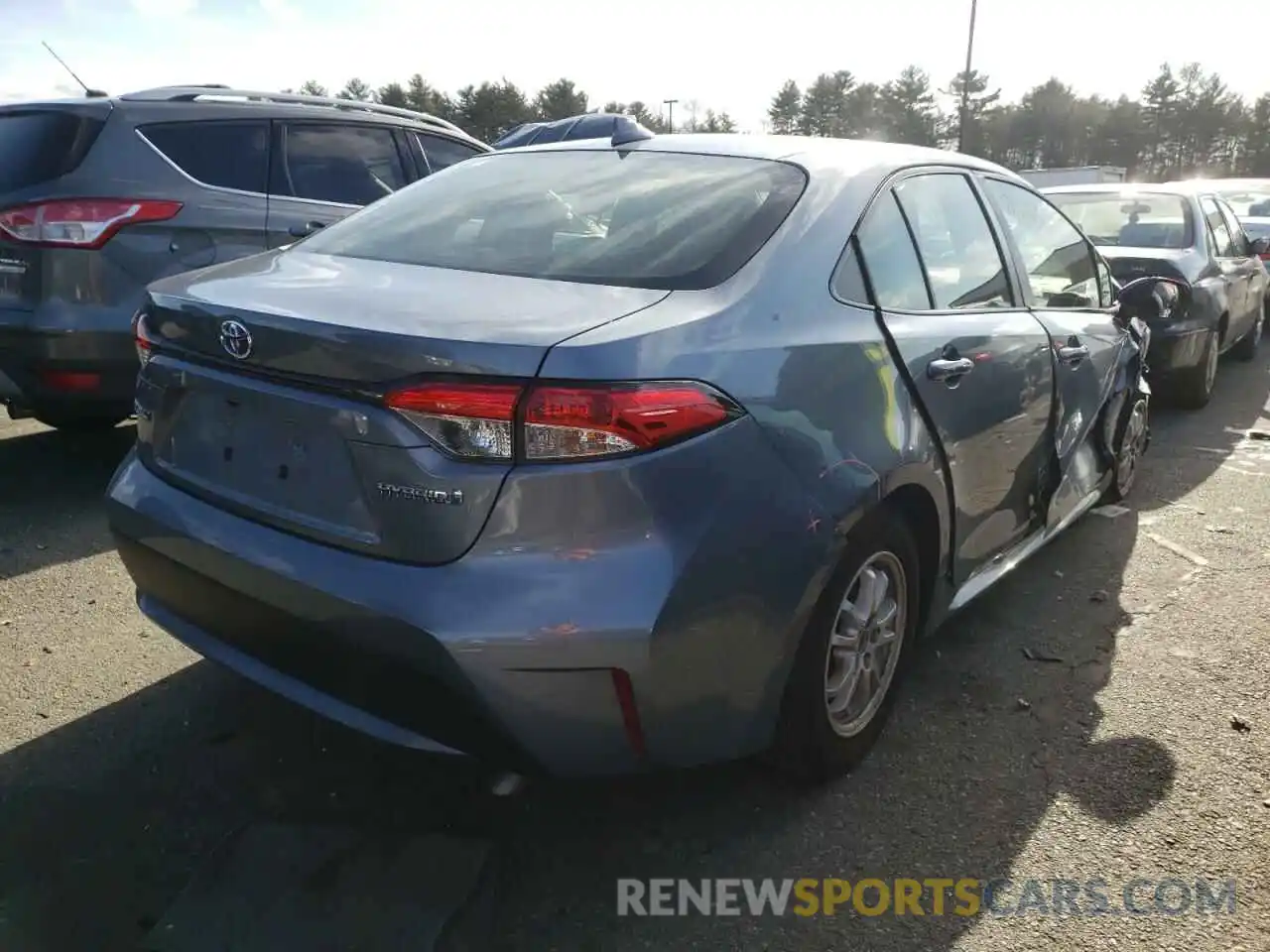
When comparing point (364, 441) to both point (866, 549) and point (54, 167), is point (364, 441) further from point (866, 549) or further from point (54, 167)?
point (54, 167)

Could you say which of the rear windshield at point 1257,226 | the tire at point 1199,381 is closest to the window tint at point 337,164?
the tire at point 1199,381

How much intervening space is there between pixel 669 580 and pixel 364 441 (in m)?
0.63

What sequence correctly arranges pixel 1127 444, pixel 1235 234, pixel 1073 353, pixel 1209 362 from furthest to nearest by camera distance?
→ 1. pixel 1235 234
2. pixel 1209 362
3. pixel 1127 444
4. pixel 1073 353

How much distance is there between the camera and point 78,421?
5047 mm

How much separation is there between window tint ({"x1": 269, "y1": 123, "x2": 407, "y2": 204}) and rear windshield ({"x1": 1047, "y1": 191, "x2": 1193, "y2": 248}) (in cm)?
461

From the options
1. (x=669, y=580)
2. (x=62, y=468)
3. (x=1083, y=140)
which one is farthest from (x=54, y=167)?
(x=1083, y=140)

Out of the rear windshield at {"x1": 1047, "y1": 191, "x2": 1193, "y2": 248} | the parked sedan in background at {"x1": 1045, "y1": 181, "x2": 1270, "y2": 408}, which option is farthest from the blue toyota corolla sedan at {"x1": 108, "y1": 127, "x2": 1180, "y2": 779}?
the rear windshield at {"x1": 1047, "y1": 191, "x2": 1193, "y2": 248}

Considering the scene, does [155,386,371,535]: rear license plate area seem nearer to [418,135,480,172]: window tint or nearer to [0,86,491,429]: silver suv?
[0,86,491,429]: silver suv

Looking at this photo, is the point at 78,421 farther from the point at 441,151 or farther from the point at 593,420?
the point at 593,420

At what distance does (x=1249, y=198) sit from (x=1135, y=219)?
26.1ft

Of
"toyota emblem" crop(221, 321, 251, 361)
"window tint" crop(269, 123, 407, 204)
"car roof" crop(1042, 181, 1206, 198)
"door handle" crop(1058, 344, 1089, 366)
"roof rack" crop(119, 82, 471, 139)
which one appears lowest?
"door handle" crop(1058, 344, 1089, 366)

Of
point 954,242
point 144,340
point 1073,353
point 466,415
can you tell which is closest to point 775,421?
point 466,415

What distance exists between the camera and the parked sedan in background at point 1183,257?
6594 mm

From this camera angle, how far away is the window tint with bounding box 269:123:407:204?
5.19 m
